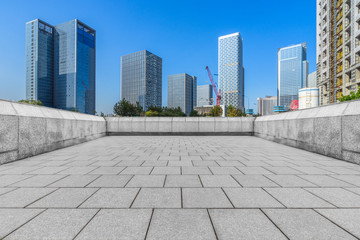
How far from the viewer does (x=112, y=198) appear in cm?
299

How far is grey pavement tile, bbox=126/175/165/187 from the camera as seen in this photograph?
3586 millimetres

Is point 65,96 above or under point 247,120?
above

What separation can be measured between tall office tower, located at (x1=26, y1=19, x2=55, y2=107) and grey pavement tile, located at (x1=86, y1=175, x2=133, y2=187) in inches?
7595

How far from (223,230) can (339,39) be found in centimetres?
5762

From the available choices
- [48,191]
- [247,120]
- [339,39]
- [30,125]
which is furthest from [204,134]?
[339,39]

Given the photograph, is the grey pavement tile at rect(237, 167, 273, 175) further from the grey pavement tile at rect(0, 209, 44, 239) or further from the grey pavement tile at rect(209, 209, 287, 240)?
the grey pavement tile at rect(0, 209, 44, 239)

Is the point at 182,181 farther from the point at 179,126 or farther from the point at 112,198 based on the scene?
the point at 179,126

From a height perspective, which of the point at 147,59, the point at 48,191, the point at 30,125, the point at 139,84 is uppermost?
the point at 147,59

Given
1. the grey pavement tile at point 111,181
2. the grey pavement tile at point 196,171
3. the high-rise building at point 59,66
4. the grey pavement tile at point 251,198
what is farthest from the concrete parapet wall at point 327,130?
the high-rise building at point 59,66

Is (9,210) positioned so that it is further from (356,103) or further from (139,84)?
(139,84)

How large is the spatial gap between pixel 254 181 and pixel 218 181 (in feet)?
2.62

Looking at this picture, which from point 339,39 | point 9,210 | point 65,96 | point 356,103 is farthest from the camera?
point 65,96

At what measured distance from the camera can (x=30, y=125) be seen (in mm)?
6289

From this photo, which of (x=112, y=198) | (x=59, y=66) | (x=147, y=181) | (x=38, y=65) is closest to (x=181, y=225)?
(x=112, y=198)
